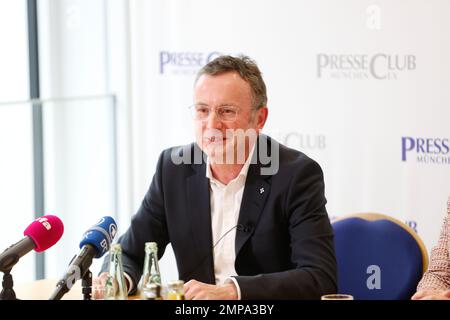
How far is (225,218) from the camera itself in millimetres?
2881

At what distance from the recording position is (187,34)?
202 inches

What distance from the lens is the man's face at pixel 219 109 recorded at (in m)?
2.85

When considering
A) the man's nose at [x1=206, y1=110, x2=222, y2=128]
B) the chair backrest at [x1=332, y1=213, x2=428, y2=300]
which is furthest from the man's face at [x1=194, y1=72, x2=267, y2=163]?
the chair backrest at [x1=332, y1=213, x2=428, y2=300]

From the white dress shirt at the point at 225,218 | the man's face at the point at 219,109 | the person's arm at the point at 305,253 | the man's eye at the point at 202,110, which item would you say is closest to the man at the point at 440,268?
the person's arm at the point at 305,253

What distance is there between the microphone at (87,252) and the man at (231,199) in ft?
1.68

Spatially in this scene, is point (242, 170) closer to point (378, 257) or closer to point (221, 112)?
point (221, 112)

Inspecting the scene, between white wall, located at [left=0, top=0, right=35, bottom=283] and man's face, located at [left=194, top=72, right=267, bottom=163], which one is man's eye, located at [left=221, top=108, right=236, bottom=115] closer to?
man's face, located at [left=194, top=72, right=267, bottom=163]

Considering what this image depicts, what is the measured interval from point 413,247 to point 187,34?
2.57m

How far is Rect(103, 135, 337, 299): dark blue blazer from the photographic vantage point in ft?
8.68

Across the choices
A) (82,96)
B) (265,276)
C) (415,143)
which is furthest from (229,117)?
(82,96)

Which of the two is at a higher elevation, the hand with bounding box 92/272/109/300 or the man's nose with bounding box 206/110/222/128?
the man's nose with bounding box 206/110/222/128

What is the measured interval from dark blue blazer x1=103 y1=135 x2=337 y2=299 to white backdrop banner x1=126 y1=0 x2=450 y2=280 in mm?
1778

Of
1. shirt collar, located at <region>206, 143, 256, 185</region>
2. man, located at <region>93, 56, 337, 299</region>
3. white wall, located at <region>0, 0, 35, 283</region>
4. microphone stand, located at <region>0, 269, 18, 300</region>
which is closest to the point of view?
microphone stand, located at <region>0, 269, 18, 300</region>

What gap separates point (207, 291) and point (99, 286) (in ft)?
1.14
